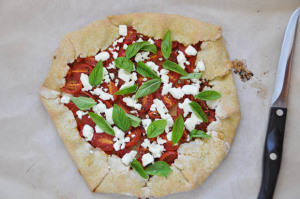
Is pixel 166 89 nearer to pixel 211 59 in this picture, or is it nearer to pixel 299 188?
pixel 211 59

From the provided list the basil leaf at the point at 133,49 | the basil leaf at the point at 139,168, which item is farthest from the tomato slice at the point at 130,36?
the basil leaf at the point at 139,168

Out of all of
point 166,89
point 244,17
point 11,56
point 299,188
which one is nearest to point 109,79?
point 166,89

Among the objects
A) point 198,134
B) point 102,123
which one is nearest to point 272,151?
point 198,134

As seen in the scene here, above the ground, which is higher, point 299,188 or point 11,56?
point 11,56

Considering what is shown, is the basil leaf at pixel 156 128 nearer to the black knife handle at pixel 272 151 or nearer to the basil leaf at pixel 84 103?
the basil leaf at pixel 84 103

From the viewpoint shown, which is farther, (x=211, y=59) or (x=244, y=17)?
(x=244, y=17)

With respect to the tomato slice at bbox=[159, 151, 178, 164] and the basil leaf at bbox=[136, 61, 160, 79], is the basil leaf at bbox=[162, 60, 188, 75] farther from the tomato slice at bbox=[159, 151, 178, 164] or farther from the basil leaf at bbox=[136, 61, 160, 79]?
the tomato slice at bbox=[159, 151, 178, 164]

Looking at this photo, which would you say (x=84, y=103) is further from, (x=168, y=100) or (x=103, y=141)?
(x=168, y=100)
